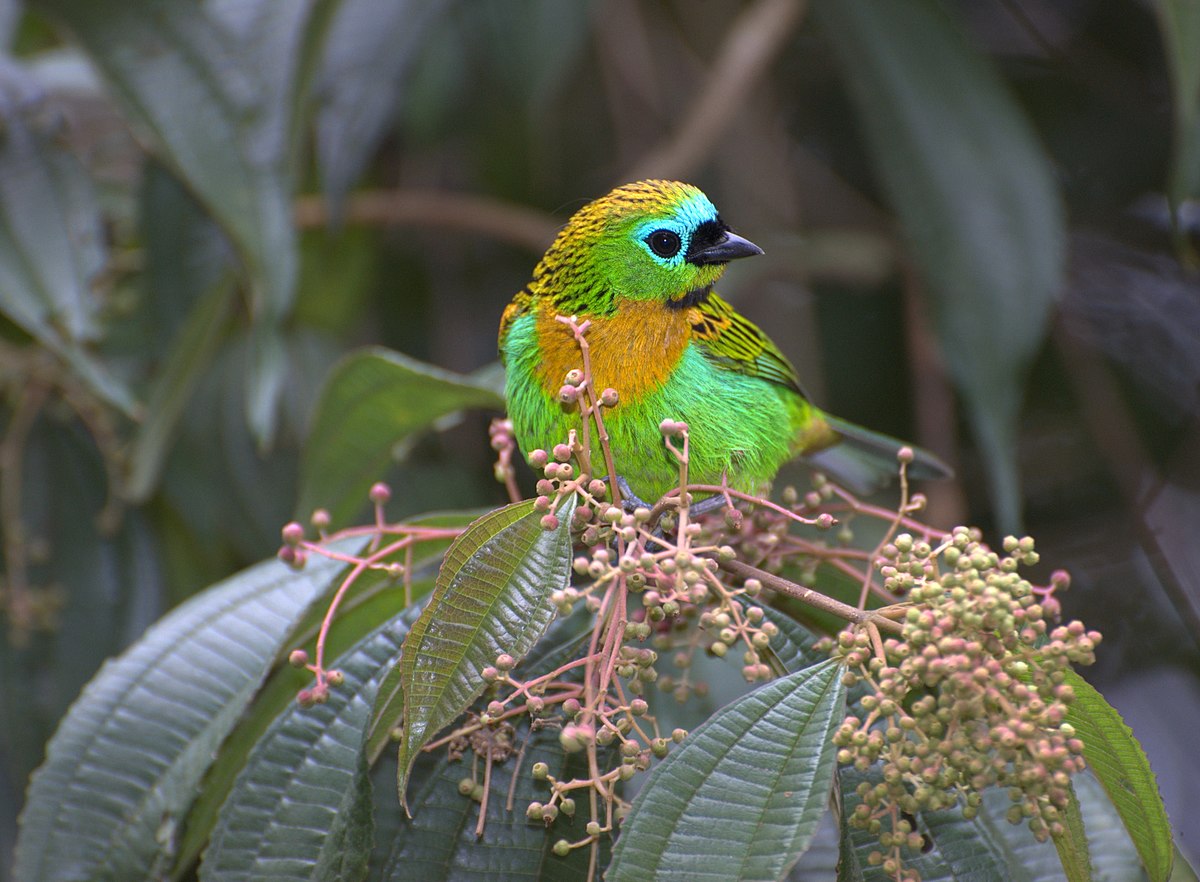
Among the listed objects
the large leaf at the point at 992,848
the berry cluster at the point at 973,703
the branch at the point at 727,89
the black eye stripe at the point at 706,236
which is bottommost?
the large leaf at the point at 992,848

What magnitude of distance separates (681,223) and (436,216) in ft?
7.36

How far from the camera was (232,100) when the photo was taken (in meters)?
3.05

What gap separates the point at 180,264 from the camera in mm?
3582

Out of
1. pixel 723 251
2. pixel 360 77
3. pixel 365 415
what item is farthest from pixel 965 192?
pixel 365 415

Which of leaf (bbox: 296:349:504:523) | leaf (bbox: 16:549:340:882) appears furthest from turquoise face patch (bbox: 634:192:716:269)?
leaf (bbox: 16:549:340:882)

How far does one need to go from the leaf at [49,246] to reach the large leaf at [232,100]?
10.0 inches

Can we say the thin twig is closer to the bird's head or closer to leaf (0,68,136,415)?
the bird's head

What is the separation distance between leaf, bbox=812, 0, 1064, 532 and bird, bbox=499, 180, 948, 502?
127 centimetres

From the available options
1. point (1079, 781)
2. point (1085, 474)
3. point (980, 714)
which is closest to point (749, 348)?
point (1079, 781)

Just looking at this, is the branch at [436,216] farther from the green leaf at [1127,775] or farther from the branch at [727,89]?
the green leaf at [1127,775]

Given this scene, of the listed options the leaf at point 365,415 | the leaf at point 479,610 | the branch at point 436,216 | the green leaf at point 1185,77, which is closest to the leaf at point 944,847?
the leaf at point 479,610

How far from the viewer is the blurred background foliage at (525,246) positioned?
9.92ft

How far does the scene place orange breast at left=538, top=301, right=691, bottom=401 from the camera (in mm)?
2203

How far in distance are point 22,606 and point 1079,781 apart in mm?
2658
